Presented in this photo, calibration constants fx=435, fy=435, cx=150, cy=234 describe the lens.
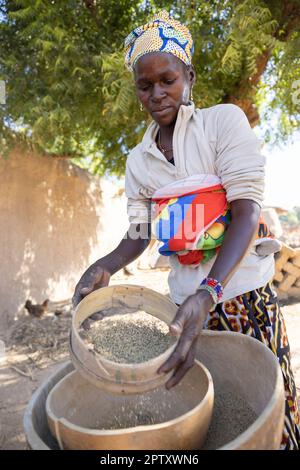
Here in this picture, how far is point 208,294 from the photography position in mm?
1273

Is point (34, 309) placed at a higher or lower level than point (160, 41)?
lower

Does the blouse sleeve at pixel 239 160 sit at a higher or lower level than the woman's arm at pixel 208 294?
higher

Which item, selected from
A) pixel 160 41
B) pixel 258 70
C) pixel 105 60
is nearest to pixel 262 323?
pixel 160 41

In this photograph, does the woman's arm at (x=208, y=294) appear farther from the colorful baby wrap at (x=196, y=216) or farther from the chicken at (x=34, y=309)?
the chicken at (x=34, y=309)

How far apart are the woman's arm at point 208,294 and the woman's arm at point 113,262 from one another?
47 centimetres

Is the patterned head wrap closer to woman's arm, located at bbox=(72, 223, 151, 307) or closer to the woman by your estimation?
the woman

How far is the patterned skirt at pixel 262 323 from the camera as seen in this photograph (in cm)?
158

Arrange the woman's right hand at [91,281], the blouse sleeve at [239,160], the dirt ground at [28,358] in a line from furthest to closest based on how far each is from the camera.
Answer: the dirt ground at [28,358] → the woman's right hand at [91,281] → the blouse sleeve at [239,160]

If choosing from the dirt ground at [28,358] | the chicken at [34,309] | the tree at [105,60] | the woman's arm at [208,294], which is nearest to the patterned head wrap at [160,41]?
A: the woman's arm at [208,294]

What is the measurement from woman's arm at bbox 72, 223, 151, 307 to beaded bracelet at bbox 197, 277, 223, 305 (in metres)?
0.47

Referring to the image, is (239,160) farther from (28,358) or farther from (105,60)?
(28,358)

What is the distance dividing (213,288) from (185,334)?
0.18 meters

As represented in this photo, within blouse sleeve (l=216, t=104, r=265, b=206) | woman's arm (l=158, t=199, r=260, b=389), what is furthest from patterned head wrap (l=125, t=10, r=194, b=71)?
woman's arm (l=158, t=199, r=260, b=389)
